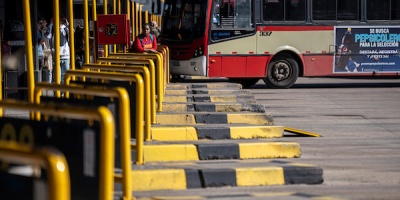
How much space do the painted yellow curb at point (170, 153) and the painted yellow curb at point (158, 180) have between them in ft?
4.21

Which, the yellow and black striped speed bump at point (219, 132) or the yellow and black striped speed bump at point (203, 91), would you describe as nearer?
the yellow and black striped speed bump at point (219, 132)

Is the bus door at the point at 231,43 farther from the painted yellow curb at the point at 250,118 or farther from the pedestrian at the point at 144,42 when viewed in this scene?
the painted yellow curb at the point at 250,118

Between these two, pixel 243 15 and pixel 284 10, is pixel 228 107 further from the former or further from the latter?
pixel 284 10

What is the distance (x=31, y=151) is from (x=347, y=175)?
21.5ft

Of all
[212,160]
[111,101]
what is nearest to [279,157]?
[212,160]

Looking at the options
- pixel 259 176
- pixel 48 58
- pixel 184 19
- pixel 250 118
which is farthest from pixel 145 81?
pixel 184 19

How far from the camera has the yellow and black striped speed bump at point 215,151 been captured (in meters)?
10.9

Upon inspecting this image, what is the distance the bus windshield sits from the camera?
27250mm

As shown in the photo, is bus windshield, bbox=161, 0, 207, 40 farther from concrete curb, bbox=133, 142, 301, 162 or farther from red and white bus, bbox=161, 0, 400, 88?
concrete curb, bbox=133, 142, 301, 162

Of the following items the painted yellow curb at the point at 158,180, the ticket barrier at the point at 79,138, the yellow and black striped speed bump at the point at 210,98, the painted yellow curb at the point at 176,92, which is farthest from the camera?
the painted yellow curb at the point at 176,92

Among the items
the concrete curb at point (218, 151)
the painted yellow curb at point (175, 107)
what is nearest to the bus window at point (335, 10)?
the painted yellow curb at point (175, 107)

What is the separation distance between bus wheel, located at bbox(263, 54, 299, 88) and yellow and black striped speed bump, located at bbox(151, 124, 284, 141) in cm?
1452

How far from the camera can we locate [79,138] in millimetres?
6402

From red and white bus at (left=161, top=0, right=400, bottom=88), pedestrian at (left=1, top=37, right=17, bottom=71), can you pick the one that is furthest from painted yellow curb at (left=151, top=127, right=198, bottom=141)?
red and white bus at (left=161, top=0, right=400, bottom=88)
